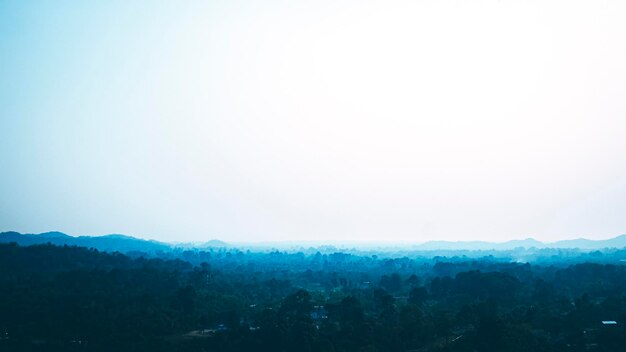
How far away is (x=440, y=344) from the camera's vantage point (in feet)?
109

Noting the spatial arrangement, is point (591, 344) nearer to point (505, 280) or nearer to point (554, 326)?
point (554, 326)

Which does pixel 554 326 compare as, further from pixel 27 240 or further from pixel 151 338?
pixel 27 240

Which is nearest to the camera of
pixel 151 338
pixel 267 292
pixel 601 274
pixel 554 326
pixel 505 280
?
pixel 151 338

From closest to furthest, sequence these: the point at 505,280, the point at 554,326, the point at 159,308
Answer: the point at 554,326
the point at 159,308
the point at 505,280

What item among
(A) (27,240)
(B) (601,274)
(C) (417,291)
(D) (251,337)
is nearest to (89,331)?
(D) (251,337)

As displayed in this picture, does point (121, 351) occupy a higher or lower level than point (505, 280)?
lower

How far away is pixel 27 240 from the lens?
15988 centimetres

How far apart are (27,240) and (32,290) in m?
137

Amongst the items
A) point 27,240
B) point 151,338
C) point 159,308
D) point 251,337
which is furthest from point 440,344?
point 27,240

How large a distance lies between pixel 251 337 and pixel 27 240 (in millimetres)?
161334

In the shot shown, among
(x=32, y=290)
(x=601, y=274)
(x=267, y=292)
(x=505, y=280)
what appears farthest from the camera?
(x=601, y=274)

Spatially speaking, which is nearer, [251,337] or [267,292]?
[251,337]

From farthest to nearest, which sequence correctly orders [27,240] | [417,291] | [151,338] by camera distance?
[27,240], [417,291], [151,338]

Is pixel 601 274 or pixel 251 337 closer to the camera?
pixel 251 337
